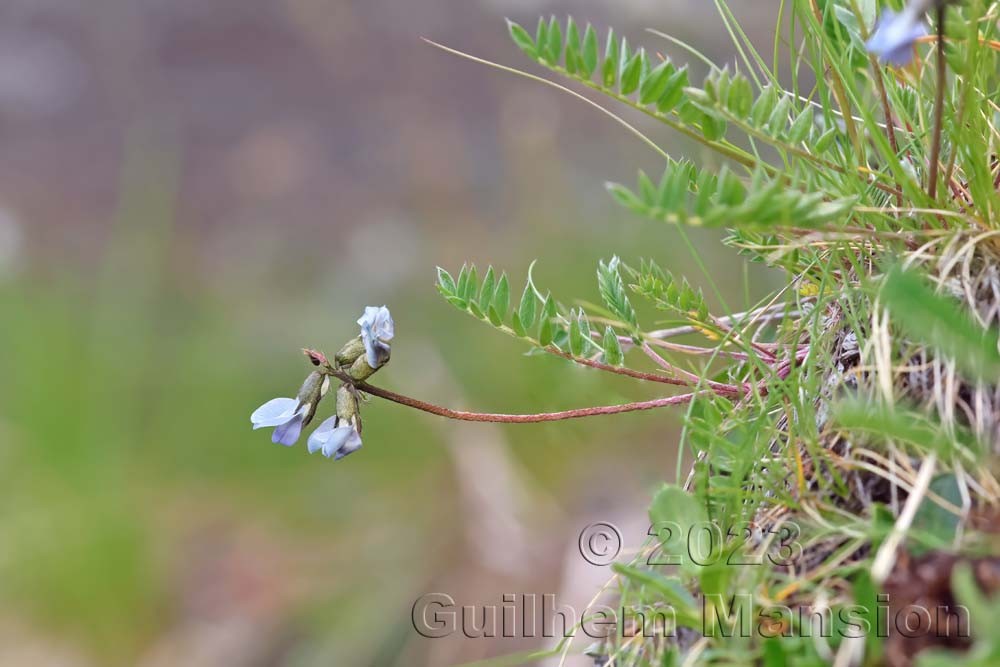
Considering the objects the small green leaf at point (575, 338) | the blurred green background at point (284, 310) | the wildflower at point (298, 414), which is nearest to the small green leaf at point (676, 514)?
the small green leaf at point (575, 338)

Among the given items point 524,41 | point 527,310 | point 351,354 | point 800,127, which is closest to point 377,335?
point 351,354

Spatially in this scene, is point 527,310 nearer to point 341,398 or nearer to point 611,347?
point 611,347

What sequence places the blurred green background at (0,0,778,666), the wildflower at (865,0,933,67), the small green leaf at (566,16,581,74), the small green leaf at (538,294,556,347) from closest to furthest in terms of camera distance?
the wildflower at (865,0,933,67) → the small green leaf at (566,16,581,74) → the small green leaf at (538,294,556,347) → the blurred green background at (0,0,778,666)

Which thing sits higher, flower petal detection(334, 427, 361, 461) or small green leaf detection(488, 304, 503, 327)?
small green leaf detection(488, 304, 503, 327)

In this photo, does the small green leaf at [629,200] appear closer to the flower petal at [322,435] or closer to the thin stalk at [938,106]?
the thin stalk at [938,106]

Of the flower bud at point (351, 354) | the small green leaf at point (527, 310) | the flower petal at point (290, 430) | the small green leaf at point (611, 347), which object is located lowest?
the flower petal at point (290, 430)

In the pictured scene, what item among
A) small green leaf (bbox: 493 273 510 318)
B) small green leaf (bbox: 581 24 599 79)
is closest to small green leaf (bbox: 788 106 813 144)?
small green leaf (bbox: 581 24 599 79)

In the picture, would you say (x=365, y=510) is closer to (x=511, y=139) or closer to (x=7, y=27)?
(x=511, y=139)

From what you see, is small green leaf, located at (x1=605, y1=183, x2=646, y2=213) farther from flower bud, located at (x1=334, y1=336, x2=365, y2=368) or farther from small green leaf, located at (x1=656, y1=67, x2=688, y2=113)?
flower bud, located at (x1=334, y1=336, x2=365, y2=368)
